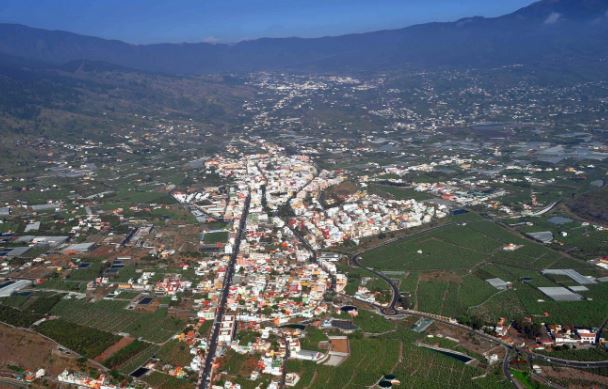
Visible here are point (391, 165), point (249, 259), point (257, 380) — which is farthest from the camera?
point (391, 165)

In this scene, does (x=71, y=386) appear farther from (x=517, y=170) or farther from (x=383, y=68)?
(x=383, y=68)

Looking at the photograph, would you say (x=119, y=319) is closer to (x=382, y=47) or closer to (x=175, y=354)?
(x=175, y=354)

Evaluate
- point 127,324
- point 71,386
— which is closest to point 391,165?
point 127,324

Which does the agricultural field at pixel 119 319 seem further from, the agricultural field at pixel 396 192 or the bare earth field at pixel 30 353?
the agricultural field at pixel 396 192

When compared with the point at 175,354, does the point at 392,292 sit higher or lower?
lower

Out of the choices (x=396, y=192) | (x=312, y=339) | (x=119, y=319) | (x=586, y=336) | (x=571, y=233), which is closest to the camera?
(x=586, y=336)

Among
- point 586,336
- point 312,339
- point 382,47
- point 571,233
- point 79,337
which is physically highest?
point 382,47

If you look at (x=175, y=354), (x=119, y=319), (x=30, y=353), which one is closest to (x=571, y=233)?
(x=175, y=354)
